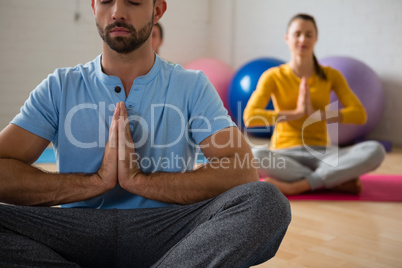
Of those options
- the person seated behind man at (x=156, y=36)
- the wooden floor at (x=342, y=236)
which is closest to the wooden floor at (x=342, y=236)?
the wooden floor at (x=342, y=236)

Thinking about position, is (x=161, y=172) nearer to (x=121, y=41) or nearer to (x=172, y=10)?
(x=121, y=41)

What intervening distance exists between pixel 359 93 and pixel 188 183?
2.94m

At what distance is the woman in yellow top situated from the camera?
256cm

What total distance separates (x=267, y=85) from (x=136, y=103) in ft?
4.79

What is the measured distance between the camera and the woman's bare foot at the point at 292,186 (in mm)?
2510

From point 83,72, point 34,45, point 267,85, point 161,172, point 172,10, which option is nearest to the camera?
point 161,172

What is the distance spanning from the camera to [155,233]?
1254 millimetres

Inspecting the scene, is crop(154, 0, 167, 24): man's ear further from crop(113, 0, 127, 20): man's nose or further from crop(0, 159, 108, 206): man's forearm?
crop(0, 159, 108, 206): man's forearm

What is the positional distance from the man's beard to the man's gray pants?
47 cm

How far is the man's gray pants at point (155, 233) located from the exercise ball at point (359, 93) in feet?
9.22

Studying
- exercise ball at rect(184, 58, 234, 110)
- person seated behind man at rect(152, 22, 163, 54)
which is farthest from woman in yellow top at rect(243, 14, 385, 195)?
exercise ball at rect(184, 58, 234, 110)

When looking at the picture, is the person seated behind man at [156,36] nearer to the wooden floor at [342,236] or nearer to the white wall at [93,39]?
the wooden floor at [342,236]

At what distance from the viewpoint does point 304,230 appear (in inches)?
76.3

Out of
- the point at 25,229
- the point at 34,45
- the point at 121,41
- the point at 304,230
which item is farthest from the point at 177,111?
the point at 34,45
